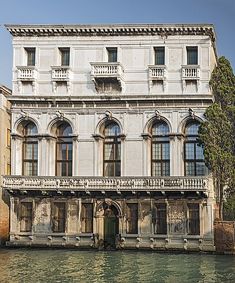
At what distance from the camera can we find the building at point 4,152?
138 feet

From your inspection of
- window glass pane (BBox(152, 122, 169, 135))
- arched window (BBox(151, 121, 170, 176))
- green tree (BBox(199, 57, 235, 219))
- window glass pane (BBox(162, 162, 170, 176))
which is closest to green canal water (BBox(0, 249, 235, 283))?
green tree (BBox(199, 57, 235, 219))

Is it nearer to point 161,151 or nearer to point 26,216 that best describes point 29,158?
point 26,216

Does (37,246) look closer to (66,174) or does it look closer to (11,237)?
(11,237)

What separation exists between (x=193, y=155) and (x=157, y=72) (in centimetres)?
608

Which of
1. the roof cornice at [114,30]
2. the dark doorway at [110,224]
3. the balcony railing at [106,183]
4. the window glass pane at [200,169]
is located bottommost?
the dark doorway at [110,224]

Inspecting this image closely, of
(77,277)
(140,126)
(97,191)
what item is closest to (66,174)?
(97,191)

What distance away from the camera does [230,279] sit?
26.3 meters

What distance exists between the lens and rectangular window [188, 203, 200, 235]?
38938 millimetres

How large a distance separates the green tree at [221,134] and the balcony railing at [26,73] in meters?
12.1

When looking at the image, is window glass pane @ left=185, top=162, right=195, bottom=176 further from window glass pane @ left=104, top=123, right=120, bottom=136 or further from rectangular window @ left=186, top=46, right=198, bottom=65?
rectangular window @ left=186, top=46, right=198, bottom=65

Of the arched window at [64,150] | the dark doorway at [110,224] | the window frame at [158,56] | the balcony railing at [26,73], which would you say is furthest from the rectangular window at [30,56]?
the dark doorway at [110,224]

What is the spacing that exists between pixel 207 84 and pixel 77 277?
1865 centimetres

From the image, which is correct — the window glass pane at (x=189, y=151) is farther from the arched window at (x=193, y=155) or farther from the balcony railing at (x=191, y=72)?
the balcony railing at (x=191, y=72)

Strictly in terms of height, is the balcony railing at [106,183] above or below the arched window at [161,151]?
below
